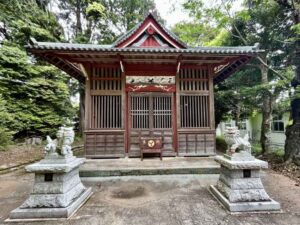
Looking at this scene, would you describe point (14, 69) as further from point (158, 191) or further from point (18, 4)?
point (158, 191)

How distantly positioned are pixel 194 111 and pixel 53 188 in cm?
490

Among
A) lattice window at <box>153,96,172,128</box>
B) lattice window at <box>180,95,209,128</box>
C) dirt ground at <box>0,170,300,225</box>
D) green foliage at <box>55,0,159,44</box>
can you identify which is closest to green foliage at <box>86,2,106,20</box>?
green foliage at <box>55,0,159,44</box>

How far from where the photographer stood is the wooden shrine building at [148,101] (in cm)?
630

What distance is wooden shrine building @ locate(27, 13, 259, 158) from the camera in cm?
630

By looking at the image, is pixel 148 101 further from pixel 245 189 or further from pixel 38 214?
pixel 38 214

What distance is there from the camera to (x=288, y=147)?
6109mm

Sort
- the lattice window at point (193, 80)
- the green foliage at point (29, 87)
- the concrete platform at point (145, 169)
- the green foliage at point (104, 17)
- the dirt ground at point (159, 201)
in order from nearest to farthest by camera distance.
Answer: the dirt ground at point (159, 201) → the concrete platform at point (145, 169) → the lattice window at point (193, 80) → the green foliage at point (29, 87) → the green foliage at point (104, 17)

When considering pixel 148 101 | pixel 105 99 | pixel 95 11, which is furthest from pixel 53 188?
pixel 95 11

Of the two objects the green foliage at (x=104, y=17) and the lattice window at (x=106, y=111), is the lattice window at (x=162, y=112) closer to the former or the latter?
the lattice window at (x=106, y=111)

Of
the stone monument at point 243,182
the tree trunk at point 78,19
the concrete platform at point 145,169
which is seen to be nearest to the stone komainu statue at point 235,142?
the stone monument at point 243,182

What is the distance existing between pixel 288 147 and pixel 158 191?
479 cm

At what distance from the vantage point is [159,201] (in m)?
3.49

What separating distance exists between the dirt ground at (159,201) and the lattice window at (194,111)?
2.14 m

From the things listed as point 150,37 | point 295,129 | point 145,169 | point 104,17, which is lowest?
point 145,169
